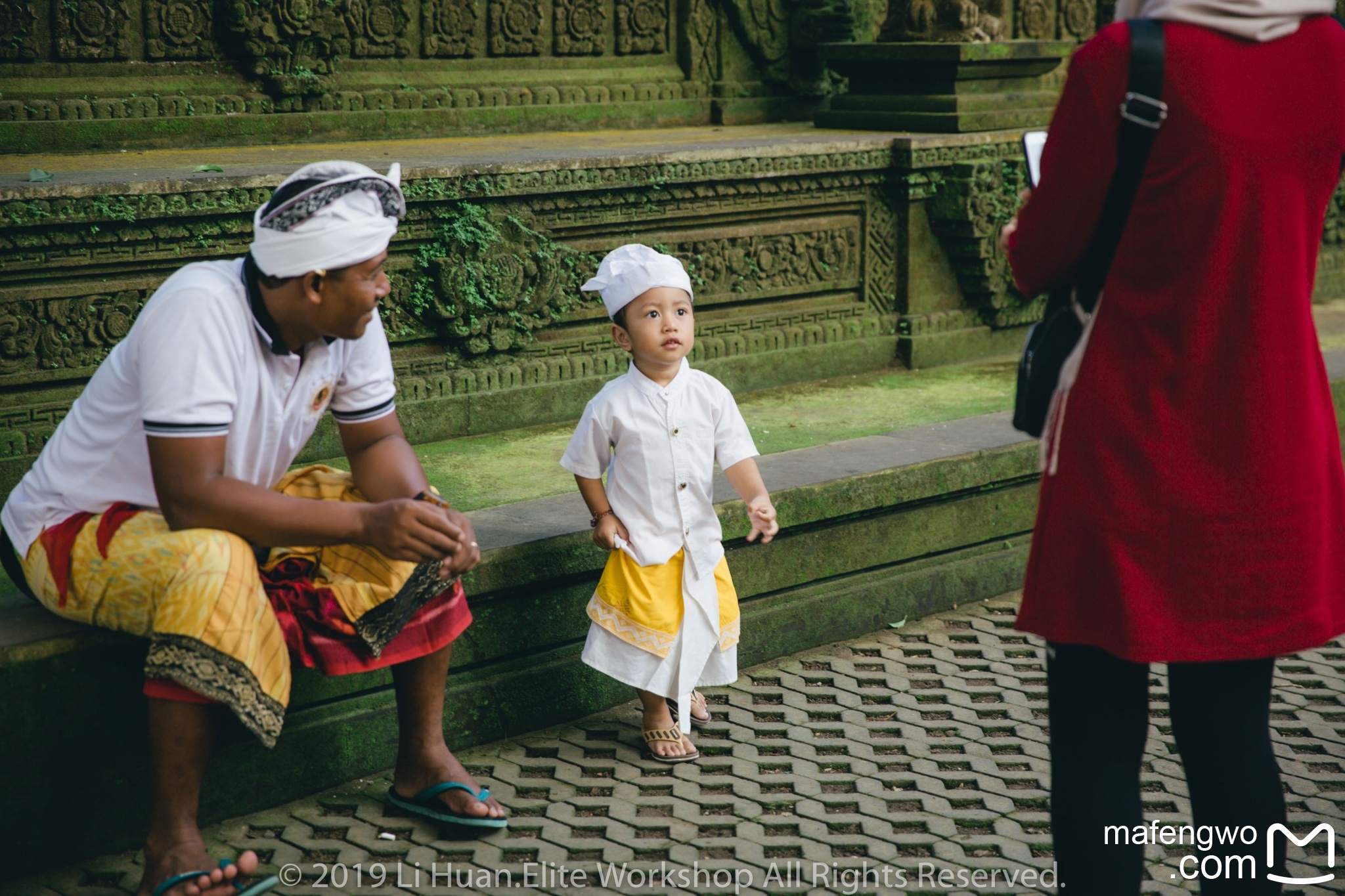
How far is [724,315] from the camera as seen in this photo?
5527 mm

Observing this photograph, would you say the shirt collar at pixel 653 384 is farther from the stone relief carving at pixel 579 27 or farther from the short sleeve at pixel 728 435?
the stone relief carving at pixel 579 27

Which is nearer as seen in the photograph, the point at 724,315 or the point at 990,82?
the point at 724,315

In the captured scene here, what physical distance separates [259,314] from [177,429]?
0.30 m

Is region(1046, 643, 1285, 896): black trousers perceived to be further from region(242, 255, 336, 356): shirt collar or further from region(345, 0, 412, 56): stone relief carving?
region(345, 0, 412, 56): stone relief carving

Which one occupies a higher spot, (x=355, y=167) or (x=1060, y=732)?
(x=355, y=167)

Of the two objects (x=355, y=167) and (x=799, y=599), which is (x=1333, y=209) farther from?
(x=355, y=167)

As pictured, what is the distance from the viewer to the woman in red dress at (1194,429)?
74.4 inches

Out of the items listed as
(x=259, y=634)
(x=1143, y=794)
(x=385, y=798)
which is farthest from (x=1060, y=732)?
(x=385, y=798)

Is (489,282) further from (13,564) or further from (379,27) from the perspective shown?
(13,564)

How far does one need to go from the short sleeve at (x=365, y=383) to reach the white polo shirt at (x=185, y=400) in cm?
3

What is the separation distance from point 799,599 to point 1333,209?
5186 millimetres

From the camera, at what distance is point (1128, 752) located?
207cm

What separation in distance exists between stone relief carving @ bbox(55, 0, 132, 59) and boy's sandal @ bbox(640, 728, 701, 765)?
138 inches

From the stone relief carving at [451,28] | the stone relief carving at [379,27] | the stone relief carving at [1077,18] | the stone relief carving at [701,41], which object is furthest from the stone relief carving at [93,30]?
the stone relief carving at [1077,18]
